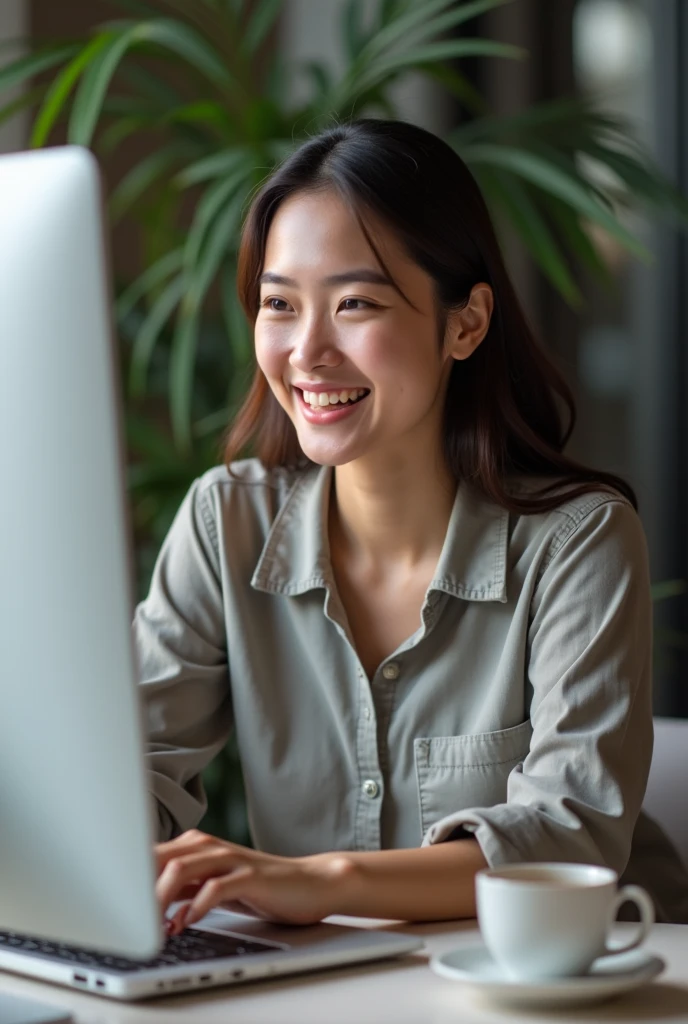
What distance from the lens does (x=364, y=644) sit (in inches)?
63.1

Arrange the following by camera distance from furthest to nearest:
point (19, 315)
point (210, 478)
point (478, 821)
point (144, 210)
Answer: point (144, 210)
point (210, 478)
point (478, 821)
point (19, 315)

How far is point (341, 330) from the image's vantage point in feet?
4.94

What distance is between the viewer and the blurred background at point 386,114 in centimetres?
216

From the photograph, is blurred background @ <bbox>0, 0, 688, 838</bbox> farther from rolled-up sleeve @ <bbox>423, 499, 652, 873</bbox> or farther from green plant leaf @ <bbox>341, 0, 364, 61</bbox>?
rolled-up sleeve @ <bbox>423, 499, 652, 873</bbox>

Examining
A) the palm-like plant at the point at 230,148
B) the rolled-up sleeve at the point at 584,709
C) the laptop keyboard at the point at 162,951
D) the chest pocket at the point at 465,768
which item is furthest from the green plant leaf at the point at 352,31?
the laptop keyboard at the point at 162,951

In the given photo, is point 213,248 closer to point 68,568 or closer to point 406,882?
point 406,882

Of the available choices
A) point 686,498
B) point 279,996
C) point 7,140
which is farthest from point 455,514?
point 686,498

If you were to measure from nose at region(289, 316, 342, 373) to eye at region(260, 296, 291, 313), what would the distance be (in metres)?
0.04

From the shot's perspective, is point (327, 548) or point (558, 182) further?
point (558, 182)

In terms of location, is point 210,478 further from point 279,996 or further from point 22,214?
point 22,214

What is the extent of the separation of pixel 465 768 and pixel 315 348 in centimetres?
47

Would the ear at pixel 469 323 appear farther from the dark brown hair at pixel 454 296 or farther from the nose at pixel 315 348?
the nose at pixel 315 348

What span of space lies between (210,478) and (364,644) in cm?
29

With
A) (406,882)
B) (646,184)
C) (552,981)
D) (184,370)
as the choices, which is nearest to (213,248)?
(184,370)
